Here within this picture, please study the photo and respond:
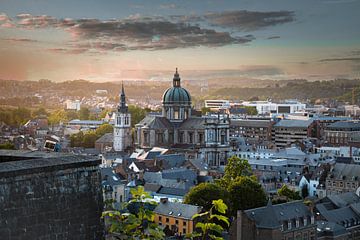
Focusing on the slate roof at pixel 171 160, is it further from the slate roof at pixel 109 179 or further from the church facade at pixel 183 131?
the slate roof at pixel 109 179

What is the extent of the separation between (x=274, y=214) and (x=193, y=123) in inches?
1640

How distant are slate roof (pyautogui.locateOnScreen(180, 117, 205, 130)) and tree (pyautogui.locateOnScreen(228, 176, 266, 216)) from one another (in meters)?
31.3

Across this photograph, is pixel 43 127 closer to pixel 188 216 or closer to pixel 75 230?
pixel 188 216

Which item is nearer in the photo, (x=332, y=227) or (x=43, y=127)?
(x=332, y=227)

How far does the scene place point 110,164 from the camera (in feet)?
205

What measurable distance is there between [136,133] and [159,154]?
1400cm

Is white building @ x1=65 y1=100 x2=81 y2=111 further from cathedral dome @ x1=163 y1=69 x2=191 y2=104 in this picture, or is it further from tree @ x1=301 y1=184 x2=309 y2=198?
tree @ x1=301 y1=184 x2=309 y2=198

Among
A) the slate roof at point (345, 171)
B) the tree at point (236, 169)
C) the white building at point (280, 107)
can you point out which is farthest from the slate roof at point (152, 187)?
the white building at point (280, 107)

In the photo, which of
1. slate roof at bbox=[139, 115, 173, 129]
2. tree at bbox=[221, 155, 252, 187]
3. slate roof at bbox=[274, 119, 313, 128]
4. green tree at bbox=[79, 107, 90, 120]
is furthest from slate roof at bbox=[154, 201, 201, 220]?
green tree at bbox=[79, 107, 90, 120]

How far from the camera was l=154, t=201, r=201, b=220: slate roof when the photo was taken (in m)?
35.2

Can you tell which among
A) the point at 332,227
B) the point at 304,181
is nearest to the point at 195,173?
the point at 304,181

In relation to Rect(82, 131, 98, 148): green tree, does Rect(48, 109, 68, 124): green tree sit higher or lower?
higher

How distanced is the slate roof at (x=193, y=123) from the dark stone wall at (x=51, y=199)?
6500 centimetres

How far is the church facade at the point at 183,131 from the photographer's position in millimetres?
71625
